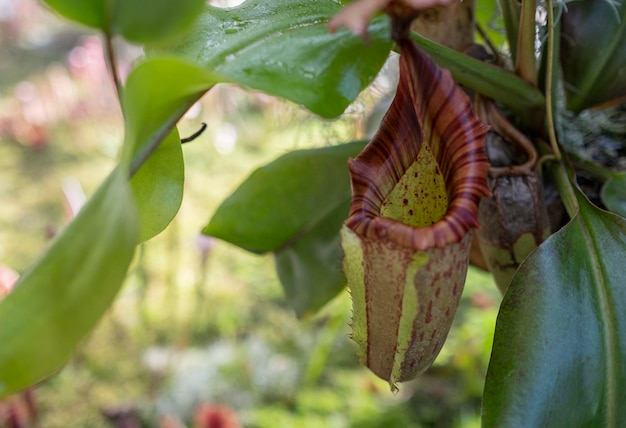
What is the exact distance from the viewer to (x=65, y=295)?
0.87 feet

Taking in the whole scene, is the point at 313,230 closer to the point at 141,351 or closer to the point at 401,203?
the point at 401,203

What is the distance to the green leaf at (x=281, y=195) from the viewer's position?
22.5 inches

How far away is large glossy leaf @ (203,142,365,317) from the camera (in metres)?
0.57

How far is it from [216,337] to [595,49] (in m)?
1.84

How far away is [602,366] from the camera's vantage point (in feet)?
1.28

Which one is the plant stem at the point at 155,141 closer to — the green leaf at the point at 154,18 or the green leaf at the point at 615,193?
the green leaf at the point at 154,18

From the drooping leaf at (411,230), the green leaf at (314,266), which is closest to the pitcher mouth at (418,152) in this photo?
the drooping leaf at (411,230)

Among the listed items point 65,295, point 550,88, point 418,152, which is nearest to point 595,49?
point 550,88

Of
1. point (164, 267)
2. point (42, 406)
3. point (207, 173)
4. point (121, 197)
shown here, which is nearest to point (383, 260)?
point (121, 197)

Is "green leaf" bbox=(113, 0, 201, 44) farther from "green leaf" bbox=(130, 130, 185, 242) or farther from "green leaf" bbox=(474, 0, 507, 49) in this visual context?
"green leaf" bbox=(474, 0, 507, 49)

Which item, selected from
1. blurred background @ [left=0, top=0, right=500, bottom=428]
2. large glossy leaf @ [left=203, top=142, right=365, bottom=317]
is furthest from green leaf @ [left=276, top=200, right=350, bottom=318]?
blurred background @ [left=0, top=0, right=500, bottom=428]

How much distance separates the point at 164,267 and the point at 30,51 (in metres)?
3.52

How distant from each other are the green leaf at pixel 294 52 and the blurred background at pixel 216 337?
332 millimetres

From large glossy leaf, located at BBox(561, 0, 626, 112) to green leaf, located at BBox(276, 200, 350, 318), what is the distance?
0.26m
